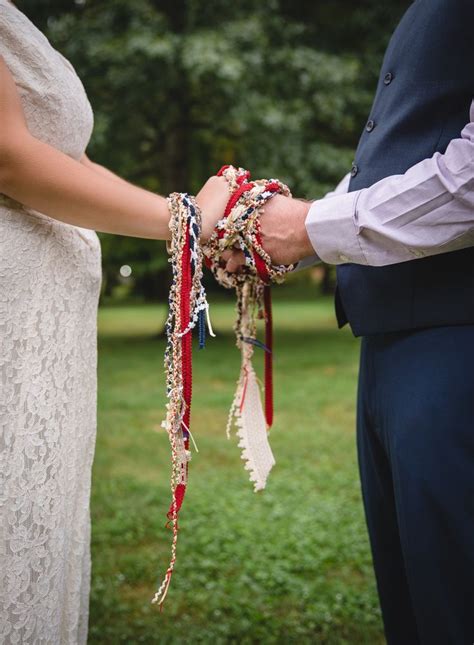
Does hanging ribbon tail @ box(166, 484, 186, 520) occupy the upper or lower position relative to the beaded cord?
lower

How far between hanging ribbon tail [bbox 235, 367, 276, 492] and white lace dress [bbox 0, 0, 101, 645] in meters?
0.48

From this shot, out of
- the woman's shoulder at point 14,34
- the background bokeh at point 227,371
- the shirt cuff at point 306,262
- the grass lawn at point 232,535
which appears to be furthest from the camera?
the background bokeh at point 227,371

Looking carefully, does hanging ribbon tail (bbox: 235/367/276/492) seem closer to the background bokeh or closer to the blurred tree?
the background bokeh

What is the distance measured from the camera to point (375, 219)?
61.7 inches

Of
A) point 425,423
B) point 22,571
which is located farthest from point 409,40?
point 22,571

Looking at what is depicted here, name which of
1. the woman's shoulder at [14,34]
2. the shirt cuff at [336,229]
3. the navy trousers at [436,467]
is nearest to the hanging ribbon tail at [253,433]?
the navy trousers at [436,467]

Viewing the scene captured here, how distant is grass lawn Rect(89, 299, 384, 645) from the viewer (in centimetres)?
310

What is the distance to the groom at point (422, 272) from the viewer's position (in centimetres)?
154

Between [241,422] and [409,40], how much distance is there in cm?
113

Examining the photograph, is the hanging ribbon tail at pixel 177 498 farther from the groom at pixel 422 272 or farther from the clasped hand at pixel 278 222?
the clasped hand at pixel 278 222

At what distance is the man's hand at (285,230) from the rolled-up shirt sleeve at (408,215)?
7 cm

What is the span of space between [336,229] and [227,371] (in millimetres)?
8643

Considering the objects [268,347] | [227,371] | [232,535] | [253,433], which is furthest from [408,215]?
[227,371]

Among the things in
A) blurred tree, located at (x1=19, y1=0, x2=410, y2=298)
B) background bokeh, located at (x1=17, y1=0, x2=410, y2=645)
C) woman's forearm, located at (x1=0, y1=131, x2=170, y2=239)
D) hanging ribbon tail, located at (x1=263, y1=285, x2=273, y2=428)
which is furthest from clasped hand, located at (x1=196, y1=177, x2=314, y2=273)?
blurred tree, located at (x1=19, y1=0, x2=410, y2=298)
